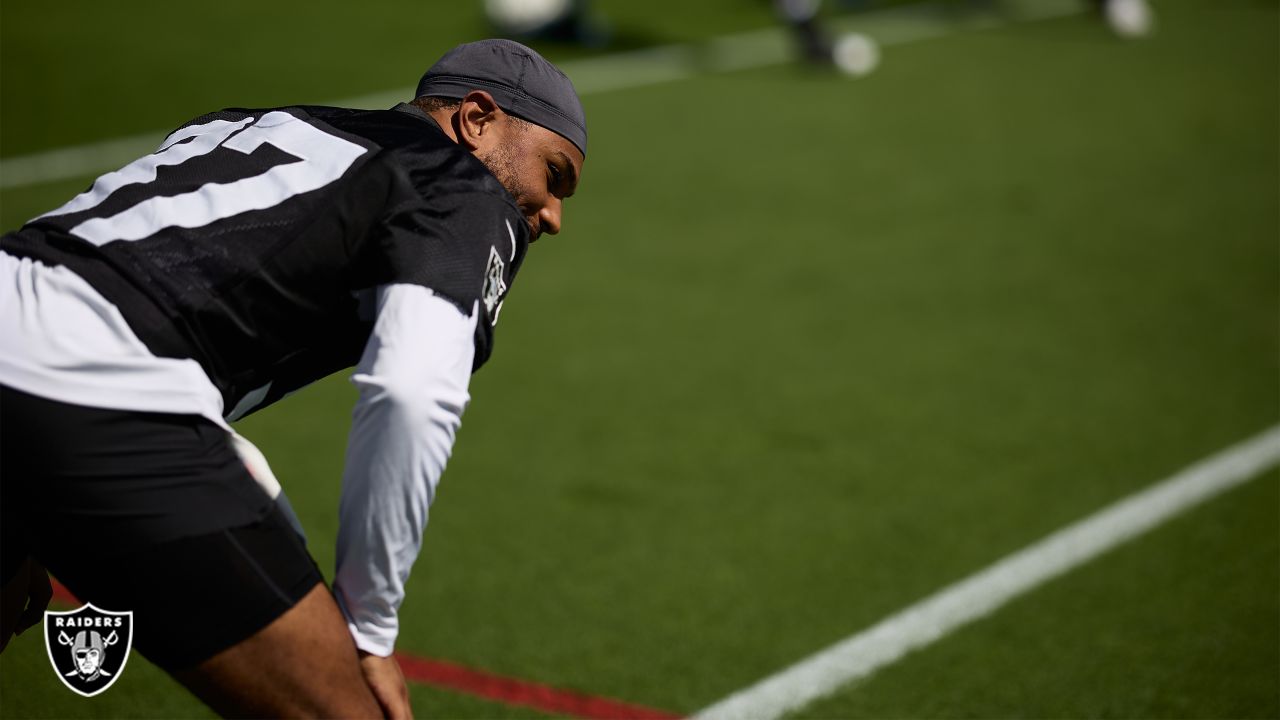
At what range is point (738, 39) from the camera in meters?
13.6

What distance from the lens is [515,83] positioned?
2.46m

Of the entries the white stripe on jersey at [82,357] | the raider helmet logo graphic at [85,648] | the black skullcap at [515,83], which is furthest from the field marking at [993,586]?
the white stripe on jersey at [82,357]

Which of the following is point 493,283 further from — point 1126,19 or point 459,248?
point 1126,19

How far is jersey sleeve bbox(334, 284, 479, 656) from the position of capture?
2.01 metres

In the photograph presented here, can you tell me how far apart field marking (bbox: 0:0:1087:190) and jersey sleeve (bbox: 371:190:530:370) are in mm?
7089

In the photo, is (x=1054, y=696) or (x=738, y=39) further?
(x=738, y=39)

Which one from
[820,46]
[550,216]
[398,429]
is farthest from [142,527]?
[820,46]

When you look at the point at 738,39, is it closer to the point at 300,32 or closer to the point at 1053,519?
the point at 300,32

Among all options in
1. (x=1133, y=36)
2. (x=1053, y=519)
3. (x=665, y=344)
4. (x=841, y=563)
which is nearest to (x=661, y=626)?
(x=841, y=563)

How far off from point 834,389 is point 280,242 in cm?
411

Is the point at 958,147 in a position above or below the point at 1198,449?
above

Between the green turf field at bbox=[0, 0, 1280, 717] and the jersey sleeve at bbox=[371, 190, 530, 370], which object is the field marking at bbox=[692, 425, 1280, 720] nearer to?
the green turf field at bbox=[0, 0, 1280, 717]

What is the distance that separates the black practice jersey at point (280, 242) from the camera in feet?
6.98

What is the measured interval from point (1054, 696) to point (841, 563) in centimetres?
94
